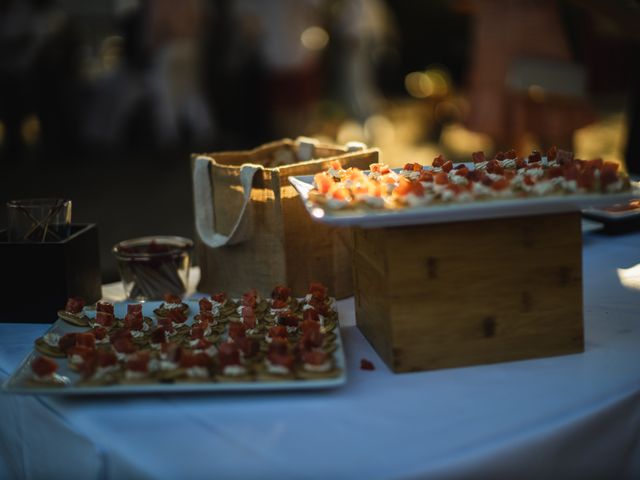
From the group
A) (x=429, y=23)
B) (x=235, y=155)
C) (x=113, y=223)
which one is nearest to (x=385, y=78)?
(x=429, y=23)

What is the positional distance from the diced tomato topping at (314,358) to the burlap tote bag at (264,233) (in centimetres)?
40

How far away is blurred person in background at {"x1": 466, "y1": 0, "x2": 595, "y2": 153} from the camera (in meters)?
3.24

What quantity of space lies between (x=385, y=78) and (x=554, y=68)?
21.1 feet

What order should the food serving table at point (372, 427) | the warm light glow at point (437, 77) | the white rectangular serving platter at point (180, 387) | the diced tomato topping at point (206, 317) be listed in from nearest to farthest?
the food serving table at point (372, 427) → the white rectangular serving platter at point (180, 387) → the diced tomato topping at point (206, 317) → the warm light glow at point (437, 77)

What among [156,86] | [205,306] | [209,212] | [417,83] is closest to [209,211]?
[209,212]

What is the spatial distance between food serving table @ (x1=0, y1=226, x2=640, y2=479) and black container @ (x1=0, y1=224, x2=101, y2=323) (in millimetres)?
239

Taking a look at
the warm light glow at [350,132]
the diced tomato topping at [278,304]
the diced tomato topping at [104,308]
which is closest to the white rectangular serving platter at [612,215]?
the diced tomato topping at [278,304]

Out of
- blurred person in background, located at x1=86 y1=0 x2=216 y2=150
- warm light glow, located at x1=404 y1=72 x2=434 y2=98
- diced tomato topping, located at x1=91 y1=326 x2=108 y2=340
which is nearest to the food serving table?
diced tomato topping, located at x1=91 y1=326 x2=108 y2=340

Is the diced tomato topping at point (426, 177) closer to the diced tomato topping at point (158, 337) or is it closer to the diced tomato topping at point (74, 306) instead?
the diced tomato topping at point (158, 337)

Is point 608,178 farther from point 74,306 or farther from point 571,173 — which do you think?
point 74,306

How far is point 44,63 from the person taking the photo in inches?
235

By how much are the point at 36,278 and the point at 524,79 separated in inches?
97.1

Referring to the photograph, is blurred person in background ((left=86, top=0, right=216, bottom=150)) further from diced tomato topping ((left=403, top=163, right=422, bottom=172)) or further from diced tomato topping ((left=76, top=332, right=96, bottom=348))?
diced tomato topping ((left=76, top=332, right=96, bottom=348))

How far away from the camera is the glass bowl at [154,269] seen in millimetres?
1414
